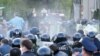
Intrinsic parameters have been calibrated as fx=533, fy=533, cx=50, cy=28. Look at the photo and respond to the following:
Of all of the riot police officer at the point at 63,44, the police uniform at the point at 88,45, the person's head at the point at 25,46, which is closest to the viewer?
the police uniform at the point at 88,45

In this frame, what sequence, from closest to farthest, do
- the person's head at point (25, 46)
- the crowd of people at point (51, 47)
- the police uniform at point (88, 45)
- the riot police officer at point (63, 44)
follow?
the police uniform at point (88, 45) < the crowd of people at point (51, 47) < the person's head at point (25, 46) < the riot police officer at point (63, 44)

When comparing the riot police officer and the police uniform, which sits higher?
Answer: the police uniform

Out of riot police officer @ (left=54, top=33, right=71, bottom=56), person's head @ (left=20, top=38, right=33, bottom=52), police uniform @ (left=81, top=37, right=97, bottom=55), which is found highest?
police uniform @ (left=81, top=37, right=97, bottom=55)

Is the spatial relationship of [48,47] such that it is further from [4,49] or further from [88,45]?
[88,45]

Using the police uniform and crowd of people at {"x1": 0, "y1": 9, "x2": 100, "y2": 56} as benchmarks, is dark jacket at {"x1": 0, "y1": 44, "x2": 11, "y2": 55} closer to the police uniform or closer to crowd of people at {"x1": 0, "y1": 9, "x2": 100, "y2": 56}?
crowd of people at {"x1": 0, "y1": 9, "x2": 100, "y2": 56}

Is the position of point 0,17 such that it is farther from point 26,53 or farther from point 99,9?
point 26,53

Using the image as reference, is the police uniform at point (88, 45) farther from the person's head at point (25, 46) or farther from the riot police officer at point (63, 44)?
the riot police officer at point (63, 44)

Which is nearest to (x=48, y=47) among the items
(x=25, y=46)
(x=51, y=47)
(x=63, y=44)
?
(x=51, y=47)

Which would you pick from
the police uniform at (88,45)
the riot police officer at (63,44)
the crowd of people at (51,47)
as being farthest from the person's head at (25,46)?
the police uniform at (88,45)

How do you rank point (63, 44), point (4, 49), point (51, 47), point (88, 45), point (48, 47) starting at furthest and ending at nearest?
point (63, 44) < point (4, 49) < point (51, 47) < point (48, 47) < point (88, 45)

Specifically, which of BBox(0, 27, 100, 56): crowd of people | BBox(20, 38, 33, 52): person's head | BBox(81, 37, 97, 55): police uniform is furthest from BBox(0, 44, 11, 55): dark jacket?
BBox(81, 37, 97, 55): police uniform

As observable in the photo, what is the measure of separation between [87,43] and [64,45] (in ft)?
11.9

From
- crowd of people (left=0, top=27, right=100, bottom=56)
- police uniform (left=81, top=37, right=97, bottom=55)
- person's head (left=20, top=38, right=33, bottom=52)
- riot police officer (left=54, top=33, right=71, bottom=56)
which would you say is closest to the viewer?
police uniform (left=81, top=37, right=97, bottom=55)

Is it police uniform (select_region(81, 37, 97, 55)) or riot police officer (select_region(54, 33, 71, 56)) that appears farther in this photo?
riot police officer (select_region(54, 33, 71, 56))
